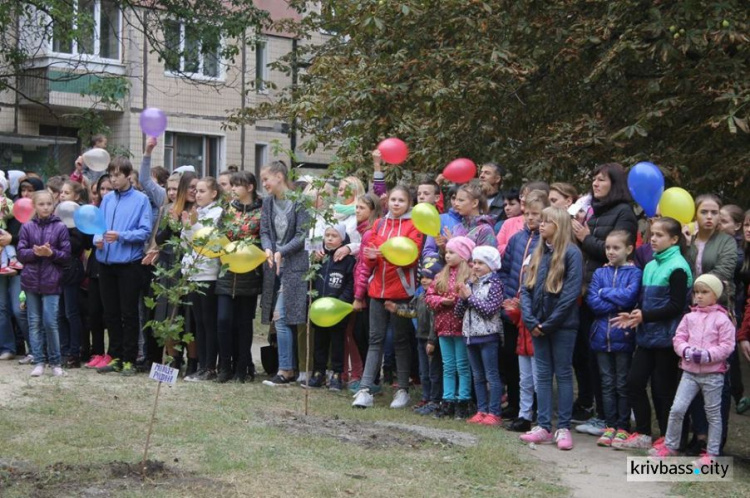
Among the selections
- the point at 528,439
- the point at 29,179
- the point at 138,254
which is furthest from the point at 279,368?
the point at 29,179

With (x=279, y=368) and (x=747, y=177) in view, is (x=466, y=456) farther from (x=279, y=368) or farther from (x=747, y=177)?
(x=747, y=177)

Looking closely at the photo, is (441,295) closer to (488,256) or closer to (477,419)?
(488,256)

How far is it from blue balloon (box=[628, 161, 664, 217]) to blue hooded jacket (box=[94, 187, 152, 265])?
195 inches

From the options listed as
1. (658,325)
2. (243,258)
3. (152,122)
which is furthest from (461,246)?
(152,122)

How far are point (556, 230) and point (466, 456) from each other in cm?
210

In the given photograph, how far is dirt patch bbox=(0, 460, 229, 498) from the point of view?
6570mm

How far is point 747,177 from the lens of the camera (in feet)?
38.9

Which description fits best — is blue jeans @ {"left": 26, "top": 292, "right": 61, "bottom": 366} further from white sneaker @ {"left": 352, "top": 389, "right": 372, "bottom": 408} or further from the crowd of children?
white sneaker @ {"left": 352, "top": 389, "right": 372, "bottom": 408}

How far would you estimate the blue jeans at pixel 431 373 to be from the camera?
10.2 meters

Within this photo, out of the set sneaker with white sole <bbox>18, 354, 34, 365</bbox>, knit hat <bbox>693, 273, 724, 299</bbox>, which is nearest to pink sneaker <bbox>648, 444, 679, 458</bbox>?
knit hat <bbox>693, 273, 724, 299</bbox>

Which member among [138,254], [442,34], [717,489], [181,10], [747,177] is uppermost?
[181,10]

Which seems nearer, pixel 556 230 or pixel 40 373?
pixel 556 230

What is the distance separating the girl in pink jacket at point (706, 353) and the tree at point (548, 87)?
3288 millimetres

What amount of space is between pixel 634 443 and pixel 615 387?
527 millimetres
